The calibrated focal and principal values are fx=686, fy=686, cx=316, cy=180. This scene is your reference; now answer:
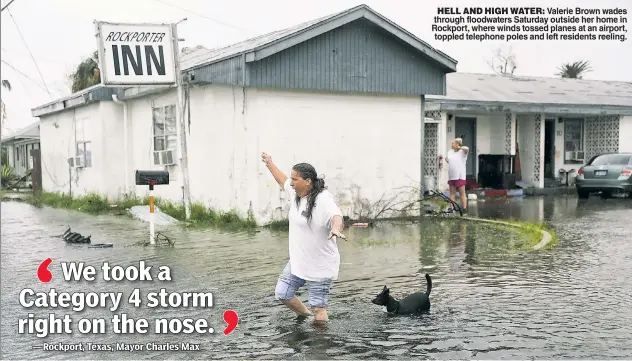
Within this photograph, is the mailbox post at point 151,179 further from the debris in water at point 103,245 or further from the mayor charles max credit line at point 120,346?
the mayor charles max credit line at point 120,346

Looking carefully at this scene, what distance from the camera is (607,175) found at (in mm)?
19531

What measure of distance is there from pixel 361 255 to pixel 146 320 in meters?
4.25

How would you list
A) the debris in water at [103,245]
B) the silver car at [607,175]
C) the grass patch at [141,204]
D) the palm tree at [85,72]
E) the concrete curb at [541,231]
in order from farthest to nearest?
1. the palm tree at [85,72]
2. the silver car at [607,175]
3. the grass patch at [141,204]
4. the debris in water at [103,245]
5. the concrete curb at [541,231]

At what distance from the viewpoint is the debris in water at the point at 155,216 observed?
46.4 feet

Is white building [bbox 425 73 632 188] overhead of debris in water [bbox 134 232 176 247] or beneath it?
overhead

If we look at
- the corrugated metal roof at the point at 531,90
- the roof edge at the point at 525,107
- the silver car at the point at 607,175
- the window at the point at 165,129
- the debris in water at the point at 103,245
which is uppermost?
the corrugated metal roof at the point at 531,90

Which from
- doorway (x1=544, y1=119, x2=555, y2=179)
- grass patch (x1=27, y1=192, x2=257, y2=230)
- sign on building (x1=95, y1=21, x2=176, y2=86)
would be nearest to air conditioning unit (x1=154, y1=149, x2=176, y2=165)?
grass patch (x1=27, y1=192, x2=257, y2=230)

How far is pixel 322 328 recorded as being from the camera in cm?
611

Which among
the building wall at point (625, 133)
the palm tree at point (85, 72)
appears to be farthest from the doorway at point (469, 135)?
the palm tree at point (85, 72)

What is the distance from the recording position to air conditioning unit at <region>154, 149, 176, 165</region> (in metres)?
16.1

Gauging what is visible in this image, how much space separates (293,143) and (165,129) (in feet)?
14.2

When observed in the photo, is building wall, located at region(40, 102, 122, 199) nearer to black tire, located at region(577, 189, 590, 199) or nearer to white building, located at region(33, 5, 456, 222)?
white building, located at region(33, 5, 456, 222)

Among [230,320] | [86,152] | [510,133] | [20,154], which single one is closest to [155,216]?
[86,152]

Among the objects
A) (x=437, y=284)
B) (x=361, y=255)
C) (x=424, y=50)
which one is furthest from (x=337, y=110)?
(x=437, y=284)
